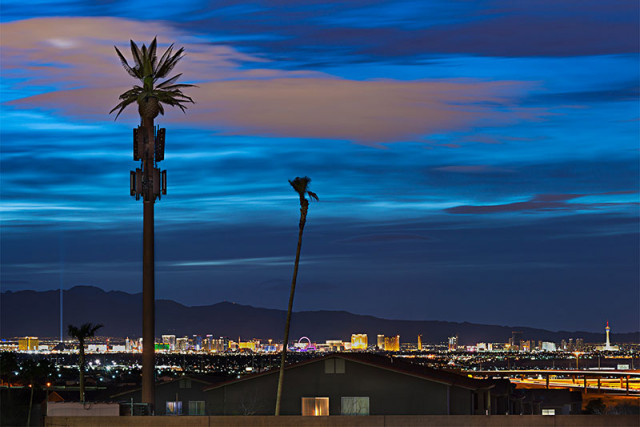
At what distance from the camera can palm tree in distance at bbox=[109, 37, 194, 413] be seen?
4603cm

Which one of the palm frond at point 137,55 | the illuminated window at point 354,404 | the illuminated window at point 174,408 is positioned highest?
the palm frond at point 137,55

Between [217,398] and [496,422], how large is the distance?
69.5 ft

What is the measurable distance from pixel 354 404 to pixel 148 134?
Result: 16137 mm

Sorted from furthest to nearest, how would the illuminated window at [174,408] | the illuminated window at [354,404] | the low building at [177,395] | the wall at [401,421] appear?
the low building at [177,395]
the illuminated window at [174,408]
the illuminated window at [354,404]
the wall at [401,421]

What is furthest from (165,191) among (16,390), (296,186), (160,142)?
(16,390)

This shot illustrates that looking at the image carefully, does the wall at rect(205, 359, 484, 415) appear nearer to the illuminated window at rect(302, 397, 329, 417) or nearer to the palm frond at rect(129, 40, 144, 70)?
the illuminated window at rect(302, 397, 329, 417)

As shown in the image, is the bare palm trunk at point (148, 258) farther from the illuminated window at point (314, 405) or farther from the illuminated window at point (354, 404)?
the illuminated window at point (354, 404)

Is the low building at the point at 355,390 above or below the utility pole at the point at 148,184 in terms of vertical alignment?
below

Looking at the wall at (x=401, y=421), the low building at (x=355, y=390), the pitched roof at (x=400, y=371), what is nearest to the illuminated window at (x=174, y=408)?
the pitched roof at (x=400, y=371)

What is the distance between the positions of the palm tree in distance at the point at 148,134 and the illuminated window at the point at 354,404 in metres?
9.58

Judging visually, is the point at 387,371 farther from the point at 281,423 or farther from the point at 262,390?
the point at 281,423

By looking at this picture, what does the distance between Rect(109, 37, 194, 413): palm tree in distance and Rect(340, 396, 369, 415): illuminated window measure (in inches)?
377

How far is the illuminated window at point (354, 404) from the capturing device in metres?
51.2

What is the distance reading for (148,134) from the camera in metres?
46.2
